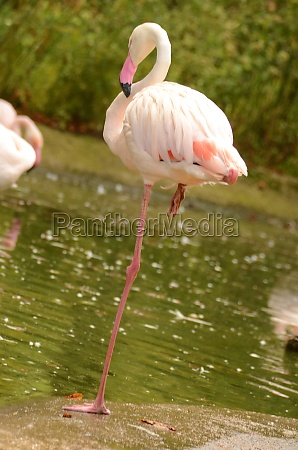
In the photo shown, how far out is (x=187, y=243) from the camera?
9836mm

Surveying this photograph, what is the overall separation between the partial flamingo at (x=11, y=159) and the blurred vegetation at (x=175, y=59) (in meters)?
6.32

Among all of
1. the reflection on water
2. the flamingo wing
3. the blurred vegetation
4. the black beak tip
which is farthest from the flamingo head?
the blurred vegetation

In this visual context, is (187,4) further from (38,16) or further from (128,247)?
(128,247)

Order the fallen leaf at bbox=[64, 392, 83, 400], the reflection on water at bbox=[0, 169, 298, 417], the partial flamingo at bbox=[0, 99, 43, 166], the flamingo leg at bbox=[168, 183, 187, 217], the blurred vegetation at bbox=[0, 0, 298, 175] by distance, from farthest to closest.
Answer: the blurred vegetation at bbox=[0, 0, 298, 175] → the partial flamingo at bbox=[0, 99, 43, 166] → the flamingo leg at bbox=[168, 183, 187, 217] → the reflection on water at bbox=[0, 169, 298, 417] → the fallen leaf at bbox=[64, 392, 83, 400]

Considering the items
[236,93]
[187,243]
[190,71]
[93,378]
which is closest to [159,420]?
[93,378]

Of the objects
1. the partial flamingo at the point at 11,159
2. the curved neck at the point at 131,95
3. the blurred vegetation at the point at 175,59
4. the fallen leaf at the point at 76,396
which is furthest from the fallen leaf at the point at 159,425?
the blurred vegetation at the point at 175,59

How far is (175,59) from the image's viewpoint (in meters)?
14.0

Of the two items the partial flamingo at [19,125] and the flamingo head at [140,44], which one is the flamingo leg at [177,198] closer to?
the flamingo head at [140,44]

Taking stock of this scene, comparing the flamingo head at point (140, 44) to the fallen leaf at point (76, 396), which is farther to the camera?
the flamingo head at point (140, 44)

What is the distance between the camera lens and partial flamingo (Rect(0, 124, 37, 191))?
19.9 ft

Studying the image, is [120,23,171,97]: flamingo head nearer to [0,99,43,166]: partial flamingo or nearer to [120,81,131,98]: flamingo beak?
[120,81,131,98]: flamingo beak

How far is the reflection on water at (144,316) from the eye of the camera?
479 centimetres

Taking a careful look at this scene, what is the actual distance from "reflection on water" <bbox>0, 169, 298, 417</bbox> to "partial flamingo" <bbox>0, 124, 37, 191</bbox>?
61 centimetres

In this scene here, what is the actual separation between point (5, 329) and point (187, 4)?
33.8 ft
